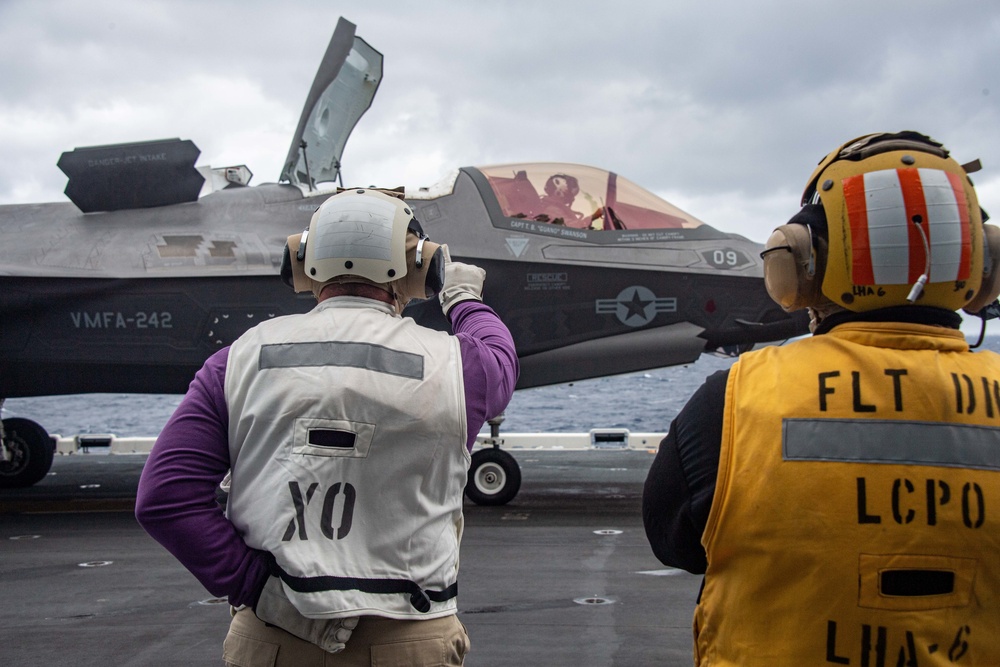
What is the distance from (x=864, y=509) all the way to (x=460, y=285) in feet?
5.03

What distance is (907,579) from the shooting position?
170 cm

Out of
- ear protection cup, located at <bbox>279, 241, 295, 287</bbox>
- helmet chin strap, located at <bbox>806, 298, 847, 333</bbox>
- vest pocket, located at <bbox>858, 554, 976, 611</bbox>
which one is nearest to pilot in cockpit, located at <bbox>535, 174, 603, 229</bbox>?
ear protection cup, located at <bbox>279, 241, 295, 287</bbox>

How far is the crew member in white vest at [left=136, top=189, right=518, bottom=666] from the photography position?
207 centimetres

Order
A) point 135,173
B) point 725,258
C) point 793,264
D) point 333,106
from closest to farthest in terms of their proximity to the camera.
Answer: point 793,264, point 725,258, point 135,173, point 333,106

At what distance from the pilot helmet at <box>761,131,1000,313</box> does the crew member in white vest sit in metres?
0.87

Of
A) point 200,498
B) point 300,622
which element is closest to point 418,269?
point 200,498

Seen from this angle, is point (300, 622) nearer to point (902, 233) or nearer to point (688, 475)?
point (688, 475)

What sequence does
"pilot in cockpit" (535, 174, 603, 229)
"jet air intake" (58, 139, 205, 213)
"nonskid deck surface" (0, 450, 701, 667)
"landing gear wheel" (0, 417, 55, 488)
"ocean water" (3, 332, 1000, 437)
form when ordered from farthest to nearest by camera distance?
1. "ocean water" (3, 332, 1000, 437)
2. "landing gear wheel" (0, 417, 55, 488)
3. "jet air intake" (58, 139, 205, 213)
4. "pilot in cockpit" (535, 174, 603, 229)
5. "nonskid deck surface" (0, 450, 701, 667)

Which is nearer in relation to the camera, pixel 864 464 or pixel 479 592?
pixel 864 464

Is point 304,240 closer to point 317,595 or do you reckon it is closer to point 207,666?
point 317,595

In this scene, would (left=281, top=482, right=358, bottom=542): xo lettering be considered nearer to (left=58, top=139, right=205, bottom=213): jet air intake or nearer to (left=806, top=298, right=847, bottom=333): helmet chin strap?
(left=806, top=298, right=847, bottom=333): helmet chin strap

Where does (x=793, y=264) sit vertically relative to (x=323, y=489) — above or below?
above

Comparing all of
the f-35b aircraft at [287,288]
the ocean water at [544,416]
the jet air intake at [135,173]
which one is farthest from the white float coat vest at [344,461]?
the ocean water at [544,416]

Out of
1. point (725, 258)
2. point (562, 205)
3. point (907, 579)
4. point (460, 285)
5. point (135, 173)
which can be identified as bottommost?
point (907, 579)
